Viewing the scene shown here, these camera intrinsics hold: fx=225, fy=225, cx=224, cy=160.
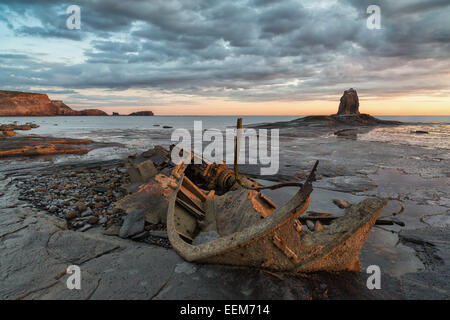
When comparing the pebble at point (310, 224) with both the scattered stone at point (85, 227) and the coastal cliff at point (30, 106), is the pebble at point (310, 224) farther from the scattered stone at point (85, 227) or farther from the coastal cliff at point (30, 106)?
the coastal cliff at point (30, 106)

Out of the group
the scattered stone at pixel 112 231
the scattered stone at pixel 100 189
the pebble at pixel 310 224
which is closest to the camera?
the scattered stone at pixel 112 231

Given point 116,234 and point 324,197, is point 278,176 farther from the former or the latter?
point 116,234

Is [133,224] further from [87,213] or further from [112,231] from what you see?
[87,213]

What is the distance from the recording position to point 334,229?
3.25 m

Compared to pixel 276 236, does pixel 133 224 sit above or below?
below

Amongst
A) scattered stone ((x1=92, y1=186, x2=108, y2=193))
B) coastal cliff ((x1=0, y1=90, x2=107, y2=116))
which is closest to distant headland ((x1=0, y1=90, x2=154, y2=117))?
coastal cliff ((x1=0, y1=90, x2=107, y2=116))

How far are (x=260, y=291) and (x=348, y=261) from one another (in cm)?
148

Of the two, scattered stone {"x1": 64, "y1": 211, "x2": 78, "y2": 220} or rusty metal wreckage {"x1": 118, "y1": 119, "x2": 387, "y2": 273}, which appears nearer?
rusty metal wreckage {"x1": 118, "y1": 119, "x2": 387, "y2": 273}

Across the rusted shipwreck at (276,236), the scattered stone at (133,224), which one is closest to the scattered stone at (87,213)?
the scattered stone at (133,224)

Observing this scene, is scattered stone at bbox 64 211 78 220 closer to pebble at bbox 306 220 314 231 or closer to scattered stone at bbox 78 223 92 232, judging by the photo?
scattered stone at bbox 78 223 92 232

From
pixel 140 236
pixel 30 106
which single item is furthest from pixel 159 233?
pixel 30 106

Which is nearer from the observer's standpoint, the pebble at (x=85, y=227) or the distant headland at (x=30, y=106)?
the pebble at (x=85, y=227)
